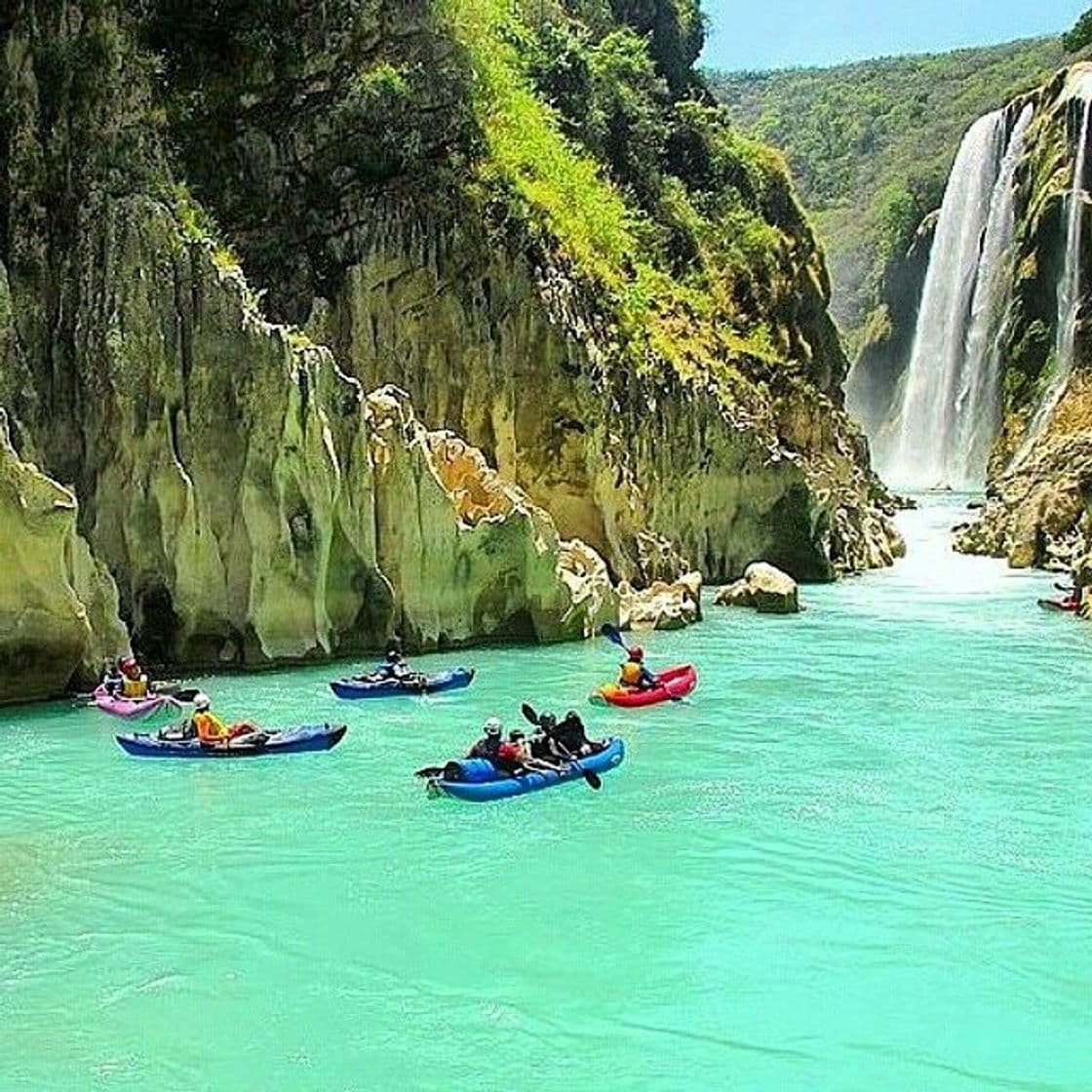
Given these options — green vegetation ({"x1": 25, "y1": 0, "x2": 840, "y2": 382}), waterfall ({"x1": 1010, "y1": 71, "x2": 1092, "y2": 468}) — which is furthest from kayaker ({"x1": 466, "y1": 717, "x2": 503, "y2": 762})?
waterfall ({"x1": 1010, "y1": 71, "x2": 1092, "y2": 468})

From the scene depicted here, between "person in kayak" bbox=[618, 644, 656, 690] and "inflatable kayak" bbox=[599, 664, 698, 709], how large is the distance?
0.08 m

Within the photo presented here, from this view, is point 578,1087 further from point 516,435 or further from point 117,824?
point 516,435

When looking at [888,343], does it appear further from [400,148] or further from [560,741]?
[560,741]

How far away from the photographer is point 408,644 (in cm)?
2903

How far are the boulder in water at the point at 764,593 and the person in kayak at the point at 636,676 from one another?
13607 millimetres

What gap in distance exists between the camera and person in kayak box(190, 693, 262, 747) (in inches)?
763

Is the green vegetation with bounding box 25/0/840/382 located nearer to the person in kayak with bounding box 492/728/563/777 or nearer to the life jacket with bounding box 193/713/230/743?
the life jacket with bounding box 193/713/230/743

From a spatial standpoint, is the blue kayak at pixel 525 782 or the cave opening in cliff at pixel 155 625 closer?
the blue kayak at pixel 525 782

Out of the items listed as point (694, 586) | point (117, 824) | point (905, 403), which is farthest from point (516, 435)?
point (905, 403)

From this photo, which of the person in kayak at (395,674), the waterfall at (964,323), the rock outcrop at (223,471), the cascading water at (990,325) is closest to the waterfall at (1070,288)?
the cascading water at (990,325)

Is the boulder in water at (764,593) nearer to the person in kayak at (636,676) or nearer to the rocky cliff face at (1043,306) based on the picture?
the person in kayak at (636,676)

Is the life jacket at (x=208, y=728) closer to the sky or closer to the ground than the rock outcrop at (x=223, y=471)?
closer to the ground

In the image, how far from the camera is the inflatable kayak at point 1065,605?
1410 inches

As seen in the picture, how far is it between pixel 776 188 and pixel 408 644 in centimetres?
3736
